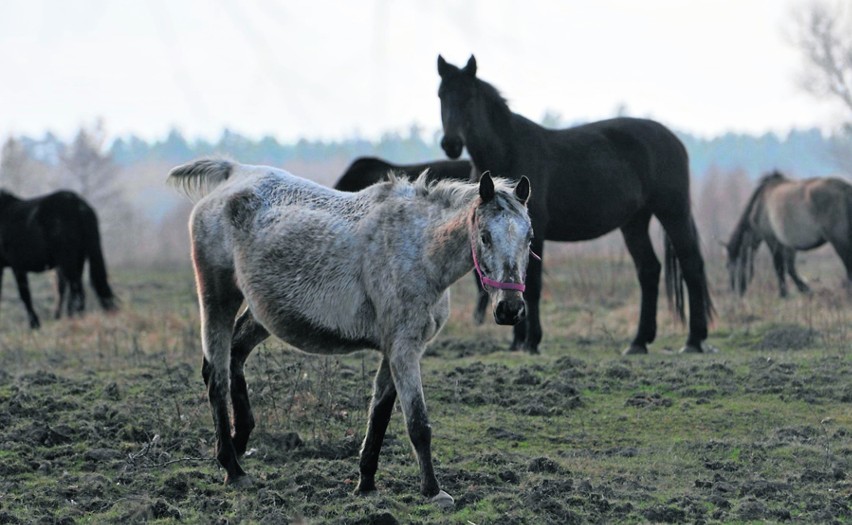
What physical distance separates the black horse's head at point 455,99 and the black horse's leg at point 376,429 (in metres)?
4.61

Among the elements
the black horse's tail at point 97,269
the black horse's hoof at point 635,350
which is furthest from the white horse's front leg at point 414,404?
the black horse's tail at point 97,269

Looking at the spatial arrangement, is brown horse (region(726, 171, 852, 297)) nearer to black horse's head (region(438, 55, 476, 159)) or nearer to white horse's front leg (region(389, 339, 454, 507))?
black horse's head (region(438, 55, 476, 159))

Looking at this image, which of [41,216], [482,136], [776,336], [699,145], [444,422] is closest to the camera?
[444,422]

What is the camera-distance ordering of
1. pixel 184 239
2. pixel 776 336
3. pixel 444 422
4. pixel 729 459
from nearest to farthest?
pixel 729 459 → pixel 444 422 → pixel 776 336 → pixel 184 239

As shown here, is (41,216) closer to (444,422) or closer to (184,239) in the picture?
(444,422)

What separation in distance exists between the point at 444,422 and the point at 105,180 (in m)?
63.7

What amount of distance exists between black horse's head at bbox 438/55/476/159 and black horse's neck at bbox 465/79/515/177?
0.08 metres

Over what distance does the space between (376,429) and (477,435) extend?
1.69m

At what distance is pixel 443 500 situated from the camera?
559cm

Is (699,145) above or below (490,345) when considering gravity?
above

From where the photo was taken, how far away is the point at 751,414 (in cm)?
798

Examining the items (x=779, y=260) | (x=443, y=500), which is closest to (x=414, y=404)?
(x=443, y=500)

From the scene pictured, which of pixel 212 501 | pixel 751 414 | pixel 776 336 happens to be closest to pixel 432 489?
pixel 212 501

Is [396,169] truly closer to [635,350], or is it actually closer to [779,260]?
[635,350]
